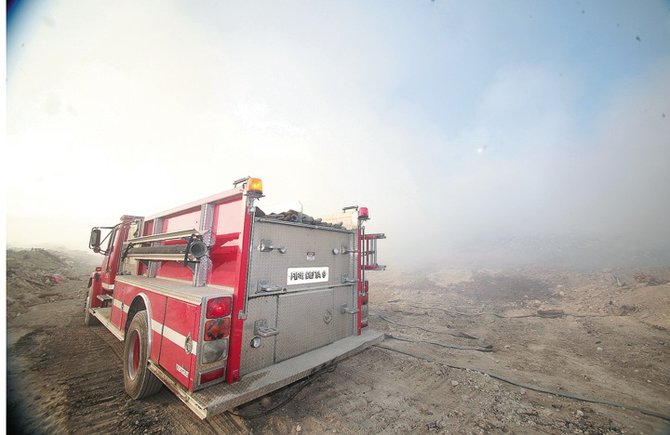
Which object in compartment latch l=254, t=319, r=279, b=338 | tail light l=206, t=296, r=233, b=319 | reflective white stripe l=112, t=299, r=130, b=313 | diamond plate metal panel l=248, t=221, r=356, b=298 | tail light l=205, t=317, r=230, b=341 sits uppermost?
diamond plate metal panel l=248, t=221, r=356, b=298

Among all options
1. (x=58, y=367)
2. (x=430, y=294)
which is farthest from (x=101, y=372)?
(x=430, y=294)

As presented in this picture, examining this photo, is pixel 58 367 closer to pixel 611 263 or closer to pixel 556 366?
pixel 556 366

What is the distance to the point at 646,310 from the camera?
8.46 meters

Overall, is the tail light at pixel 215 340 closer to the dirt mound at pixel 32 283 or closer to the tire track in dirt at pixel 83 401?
the tire track in dirt at pixel 83 401

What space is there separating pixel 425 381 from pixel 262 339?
109 inches

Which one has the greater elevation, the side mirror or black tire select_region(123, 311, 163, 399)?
the side mirror

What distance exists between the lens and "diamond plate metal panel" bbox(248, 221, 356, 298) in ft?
10.7

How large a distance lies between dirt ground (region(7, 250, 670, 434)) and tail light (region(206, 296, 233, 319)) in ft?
4.61

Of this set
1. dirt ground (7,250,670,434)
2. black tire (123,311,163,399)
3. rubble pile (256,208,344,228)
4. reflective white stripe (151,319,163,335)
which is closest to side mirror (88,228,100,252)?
dirt ground (7,250,670,434)

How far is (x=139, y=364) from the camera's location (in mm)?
3512

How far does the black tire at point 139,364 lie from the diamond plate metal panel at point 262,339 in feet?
4.62

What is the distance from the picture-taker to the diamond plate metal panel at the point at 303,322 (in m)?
3.48

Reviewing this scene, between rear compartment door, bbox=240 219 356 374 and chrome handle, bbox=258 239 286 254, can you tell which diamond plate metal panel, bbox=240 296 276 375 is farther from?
chrome handle, bbox=258 239 286 254

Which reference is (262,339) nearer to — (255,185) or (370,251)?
(255,185)
